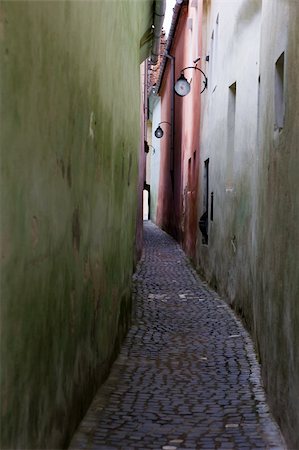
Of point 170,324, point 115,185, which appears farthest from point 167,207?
point 115,185

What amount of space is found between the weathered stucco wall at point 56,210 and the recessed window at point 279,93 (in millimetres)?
1413

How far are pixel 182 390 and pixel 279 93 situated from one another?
105 inches

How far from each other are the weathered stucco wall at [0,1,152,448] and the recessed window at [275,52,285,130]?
1.41 metres

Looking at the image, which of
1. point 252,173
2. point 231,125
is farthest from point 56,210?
point 231,125

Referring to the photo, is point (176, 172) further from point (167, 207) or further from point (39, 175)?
point (39, 175)

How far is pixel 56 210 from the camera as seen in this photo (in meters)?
3.70

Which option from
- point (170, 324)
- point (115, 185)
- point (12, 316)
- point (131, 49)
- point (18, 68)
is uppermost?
point (131, 49)

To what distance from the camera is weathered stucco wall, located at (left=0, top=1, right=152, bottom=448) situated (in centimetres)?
277

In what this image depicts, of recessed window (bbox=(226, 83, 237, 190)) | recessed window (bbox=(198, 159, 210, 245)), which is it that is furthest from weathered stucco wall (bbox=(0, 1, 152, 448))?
recessed window (bbox=(198, 159, 210, 245))

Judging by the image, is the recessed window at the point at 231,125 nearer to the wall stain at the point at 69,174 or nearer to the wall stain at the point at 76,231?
the wall stain at the point at 76,231

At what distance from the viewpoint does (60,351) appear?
156 inches

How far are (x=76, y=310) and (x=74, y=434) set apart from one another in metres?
0.84

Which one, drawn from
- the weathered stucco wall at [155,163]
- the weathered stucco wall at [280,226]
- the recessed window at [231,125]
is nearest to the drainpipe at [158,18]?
the recessed window at [231,125]

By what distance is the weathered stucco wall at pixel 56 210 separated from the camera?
277 cm
